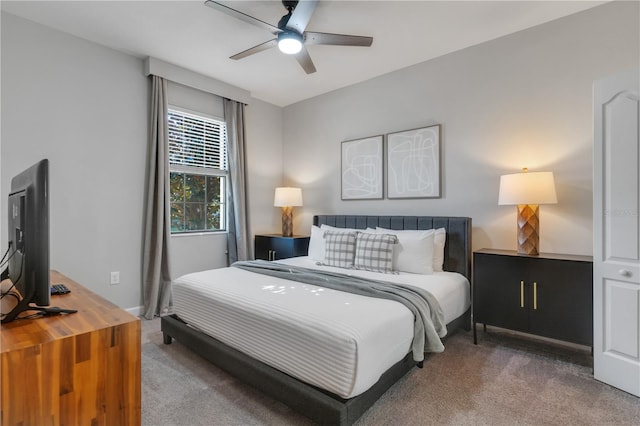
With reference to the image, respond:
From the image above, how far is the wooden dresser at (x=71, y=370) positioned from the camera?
954mm

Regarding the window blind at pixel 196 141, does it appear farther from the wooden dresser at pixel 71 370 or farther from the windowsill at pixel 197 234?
the wooden dresser at pixel 71 370

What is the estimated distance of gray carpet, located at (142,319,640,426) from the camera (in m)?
1.78

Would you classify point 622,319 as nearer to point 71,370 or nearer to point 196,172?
point 71,370

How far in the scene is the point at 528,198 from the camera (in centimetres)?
254

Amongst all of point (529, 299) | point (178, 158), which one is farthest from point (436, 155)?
point (178, 158)

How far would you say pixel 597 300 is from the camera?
7.15 ft

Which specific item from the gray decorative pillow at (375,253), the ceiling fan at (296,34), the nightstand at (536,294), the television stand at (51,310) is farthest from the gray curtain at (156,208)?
the nightstand at (536,294)

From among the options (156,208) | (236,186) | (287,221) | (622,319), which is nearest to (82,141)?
(156,208)

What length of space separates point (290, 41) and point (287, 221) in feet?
8.44

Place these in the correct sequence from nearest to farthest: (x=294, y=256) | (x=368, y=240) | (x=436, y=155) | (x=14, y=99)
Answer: (x=14, y=99) < (x=368, y=240) < (x=436, y=155) < (x=294, y=256)

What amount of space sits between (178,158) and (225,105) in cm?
95

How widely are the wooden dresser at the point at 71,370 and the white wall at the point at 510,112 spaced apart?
120 inches

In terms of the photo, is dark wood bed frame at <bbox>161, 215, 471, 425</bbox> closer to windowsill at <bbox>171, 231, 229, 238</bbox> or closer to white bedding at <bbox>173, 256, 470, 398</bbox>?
white bedding at <bbox>173, 256, 470, 398</bbox>

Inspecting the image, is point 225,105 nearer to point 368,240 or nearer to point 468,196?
point 368,240
